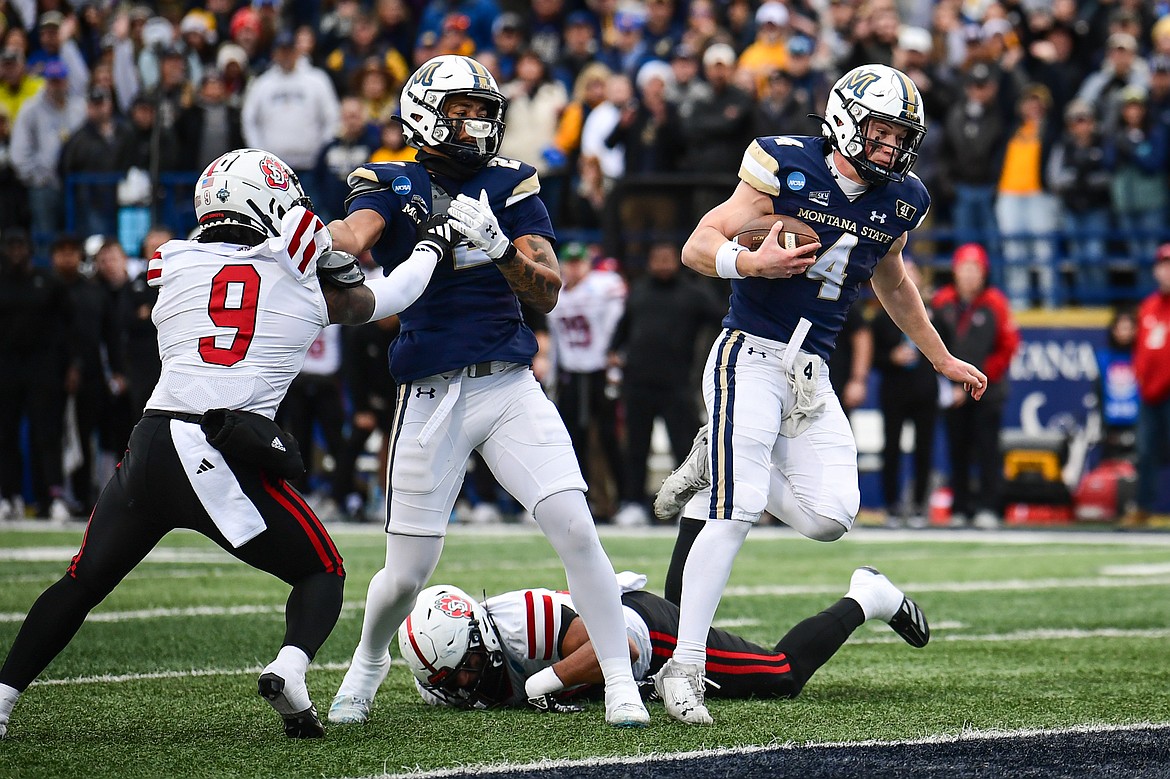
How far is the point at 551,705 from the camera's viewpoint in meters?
4.95

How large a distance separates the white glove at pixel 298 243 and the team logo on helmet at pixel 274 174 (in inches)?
3.6

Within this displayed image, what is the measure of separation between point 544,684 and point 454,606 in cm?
36

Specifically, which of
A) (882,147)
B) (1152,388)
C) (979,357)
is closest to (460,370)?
(882,147)

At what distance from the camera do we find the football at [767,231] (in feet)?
16.7

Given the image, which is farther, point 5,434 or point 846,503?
point 5,434

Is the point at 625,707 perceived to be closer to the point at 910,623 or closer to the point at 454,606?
the point at 454,606

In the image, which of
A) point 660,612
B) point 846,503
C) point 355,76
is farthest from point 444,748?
point 355,76

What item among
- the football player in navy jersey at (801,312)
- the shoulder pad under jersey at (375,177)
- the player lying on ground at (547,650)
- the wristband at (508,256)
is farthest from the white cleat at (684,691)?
the shoulder pad under jersey at (375,177)

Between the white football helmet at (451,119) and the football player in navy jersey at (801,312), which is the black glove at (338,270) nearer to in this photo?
the white football helmet at (451,119)

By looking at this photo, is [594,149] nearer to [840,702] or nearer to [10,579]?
[10,579]

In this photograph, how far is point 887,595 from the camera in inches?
213

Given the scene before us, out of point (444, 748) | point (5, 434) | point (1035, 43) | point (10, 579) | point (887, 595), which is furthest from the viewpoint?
point (1035, 43)

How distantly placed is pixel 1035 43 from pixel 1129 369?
322 centimetres

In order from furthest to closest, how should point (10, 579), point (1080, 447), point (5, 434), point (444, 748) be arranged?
point (1080, 447)
point (5, 434)
point (10, 579)
point (444, 748)
